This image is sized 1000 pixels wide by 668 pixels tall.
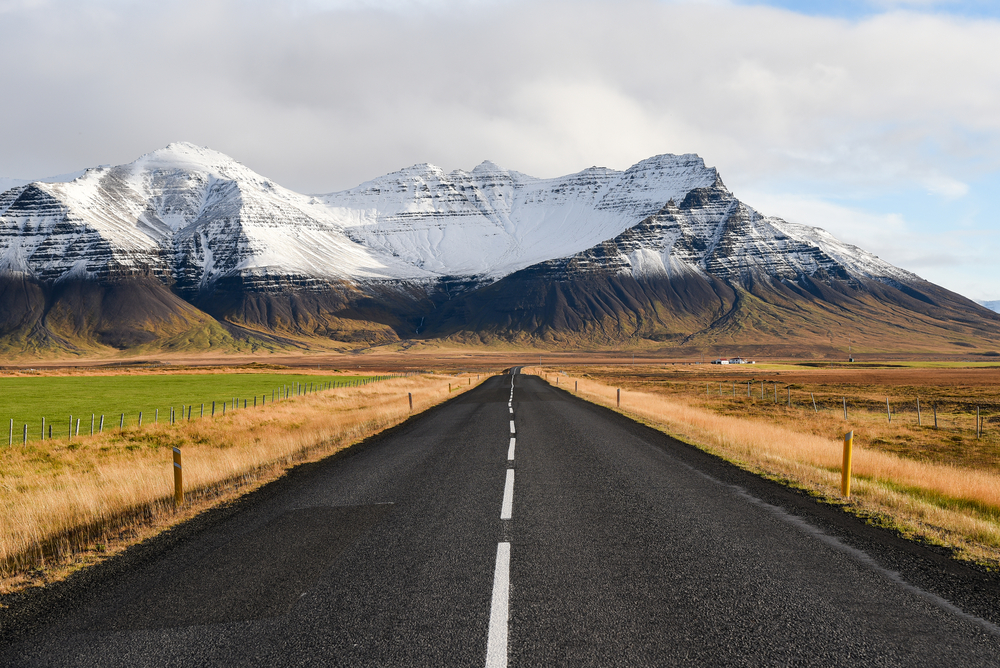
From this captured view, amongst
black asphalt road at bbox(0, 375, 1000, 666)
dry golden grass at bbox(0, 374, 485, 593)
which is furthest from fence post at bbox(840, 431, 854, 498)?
dry golden grass at bbox(0, 374, 485, 593)

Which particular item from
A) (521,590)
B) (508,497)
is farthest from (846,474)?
(521,590)

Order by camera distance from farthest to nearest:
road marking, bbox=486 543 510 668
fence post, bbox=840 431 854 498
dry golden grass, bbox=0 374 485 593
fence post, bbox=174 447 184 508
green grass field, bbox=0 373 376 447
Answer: green grass field, bbox=0 373 376 447 < fence post, bbox=840 431 854 498 < fence post, bbox=174 447 184 508 < dry golden grass, bbox=0 374 485 593 < road marking, bbox=486 543 510 668

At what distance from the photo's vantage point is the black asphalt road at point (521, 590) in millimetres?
4859

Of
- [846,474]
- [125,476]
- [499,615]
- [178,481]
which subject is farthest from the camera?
[125,476]

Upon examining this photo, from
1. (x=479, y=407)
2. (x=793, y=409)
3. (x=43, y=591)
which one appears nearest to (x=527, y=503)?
(x=43, y=591)

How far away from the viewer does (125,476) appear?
12.8 metres

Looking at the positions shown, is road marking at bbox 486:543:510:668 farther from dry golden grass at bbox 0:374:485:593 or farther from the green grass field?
the green grass field

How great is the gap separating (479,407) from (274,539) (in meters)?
22.0

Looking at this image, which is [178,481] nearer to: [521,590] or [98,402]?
[521,590]

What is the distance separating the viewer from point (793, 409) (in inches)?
1389

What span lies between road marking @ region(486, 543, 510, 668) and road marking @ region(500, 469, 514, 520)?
165 centimetres

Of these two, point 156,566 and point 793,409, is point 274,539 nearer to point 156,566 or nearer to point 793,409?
point 156,566

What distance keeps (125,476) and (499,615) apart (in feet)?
35.4

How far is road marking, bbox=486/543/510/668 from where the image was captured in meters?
4.68
